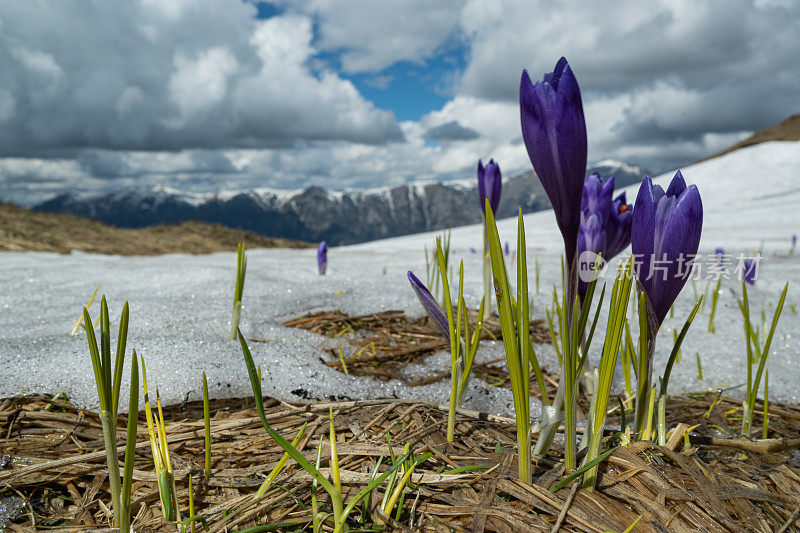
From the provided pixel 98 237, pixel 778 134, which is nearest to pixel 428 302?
pixel 98 237

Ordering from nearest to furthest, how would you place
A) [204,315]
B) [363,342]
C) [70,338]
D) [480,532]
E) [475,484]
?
1. [480,532]
2. [475,484]
3. [70,338]
4. [363,342]
5. [204,315]

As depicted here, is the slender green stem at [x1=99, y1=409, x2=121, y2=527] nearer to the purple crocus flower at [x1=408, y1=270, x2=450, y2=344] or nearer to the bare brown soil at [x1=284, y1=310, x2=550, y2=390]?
the purple crocus flower at [x1=408, y1=270, x2=450, y2=344]

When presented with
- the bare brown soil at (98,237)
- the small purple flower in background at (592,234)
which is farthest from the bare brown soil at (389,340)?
the bare brown soil at (98,237)

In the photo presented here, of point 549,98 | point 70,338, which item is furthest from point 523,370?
point 70,338

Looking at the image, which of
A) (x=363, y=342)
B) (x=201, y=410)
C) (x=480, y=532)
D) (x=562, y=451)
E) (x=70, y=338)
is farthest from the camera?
(x=363, y=342)

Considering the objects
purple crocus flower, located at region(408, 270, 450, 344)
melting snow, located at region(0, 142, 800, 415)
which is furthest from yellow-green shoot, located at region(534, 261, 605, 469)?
melting snow, located at region(0, 142, 800, 415)

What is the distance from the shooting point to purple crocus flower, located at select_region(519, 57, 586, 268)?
2.06 feet

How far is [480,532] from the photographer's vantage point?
1.96 feet

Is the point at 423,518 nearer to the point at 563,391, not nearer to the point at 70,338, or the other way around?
the point at 563,391

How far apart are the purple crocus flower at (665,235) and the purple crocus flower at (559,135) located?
0.12 metres

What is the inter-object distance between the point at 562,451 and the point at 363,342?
34.6 inches

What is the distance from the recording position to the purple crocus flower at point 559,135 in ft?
2.06

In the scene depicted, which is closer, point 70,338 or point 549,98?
point 549,98

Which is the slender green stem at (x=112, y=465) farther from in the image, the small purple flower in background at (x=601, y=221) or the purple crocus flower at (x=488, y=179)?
the purple crocus flower at (x=488, y=179)
